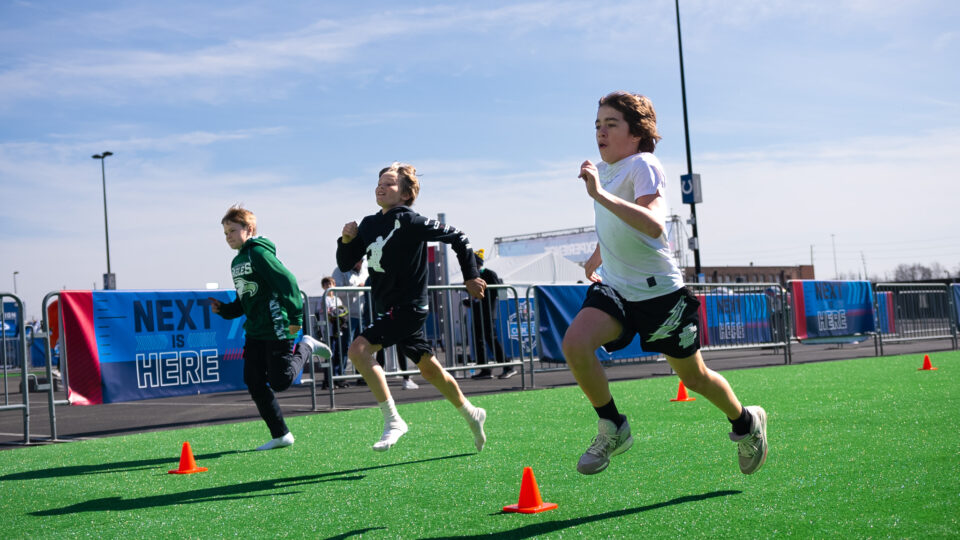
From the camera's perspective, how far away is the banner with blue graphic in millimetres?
9258

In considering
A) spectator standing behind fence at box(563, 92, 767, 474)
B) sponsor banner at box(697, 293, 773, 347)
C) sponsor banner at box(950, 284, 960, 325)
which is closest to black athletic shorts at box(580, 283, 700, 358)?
spectator standing behind fence at box(563, 92, 767, 474)

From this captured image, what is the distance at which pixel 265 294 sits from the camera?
673 centimetres

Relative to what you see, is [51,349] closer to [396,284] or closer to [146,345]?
[146,345]

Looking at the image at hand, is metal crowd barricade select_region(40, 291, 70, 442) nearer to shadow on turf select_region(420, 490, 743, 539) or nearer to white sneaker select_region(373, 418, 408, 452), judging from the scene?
white sneaker select_region(373, 418, 408, 452)

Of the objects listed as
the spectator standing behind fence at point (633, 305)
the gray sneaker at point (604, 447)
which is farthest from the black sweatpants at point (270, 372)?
the gray sneaker at point (604, 447)

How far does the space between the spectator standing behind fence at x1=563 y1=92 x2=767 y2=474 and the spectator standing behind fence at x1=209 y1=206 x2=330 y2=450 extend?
11.0 feet

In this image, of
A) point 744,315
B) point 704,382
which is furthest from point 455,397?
point 744,315

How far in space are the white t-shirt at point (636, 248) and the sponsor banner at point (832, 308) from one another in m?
13.4

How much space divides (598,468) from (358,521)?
107cm

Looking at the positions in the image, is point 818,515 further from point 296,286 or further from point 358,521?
point 296,286

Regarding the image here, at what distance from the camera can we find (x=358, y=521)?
386 cm

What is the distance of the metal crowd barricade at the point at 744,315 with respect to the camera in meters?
15.5

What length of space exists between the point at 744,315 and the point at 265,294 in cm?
1126

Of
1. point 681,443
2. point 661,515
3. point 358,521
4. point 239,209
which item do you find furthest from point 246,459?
point 661,515
